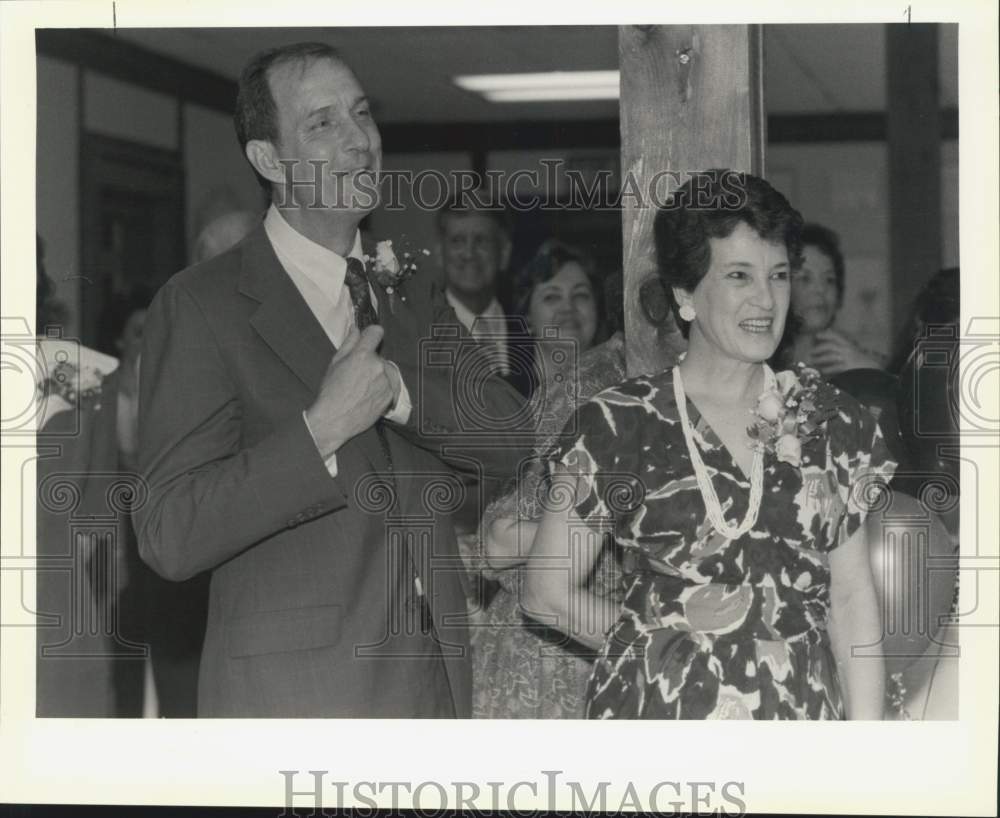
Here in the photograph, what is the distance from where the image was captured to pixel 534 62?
2656mm

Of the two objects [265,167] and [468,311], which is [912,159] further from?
[265,167]

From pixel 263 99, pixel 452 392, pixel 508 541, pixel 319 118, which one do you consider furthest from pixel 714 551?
pixel 263 99

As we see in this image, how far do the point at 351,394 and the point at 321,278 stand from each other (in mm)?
275

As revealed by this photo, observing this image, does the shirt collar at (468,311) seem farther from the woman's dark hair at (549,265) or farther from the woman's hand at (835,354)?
the woman's hand at (835,354)

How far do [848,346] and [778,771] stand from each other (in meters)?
0.99

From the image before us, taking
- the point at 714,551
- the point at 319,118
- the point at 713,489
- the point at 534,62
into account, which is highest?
the point at 534,62

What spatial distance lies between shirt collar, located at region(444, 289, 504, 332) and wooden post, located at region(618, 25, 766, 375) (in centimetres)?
30

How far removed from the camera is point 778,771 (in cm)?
268

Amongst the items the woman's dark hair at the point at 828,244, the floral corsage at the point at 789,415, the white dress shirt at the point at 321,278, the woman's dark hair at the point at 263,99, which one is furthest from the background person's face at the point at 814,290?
the woman's dark hair at the point at 263,99

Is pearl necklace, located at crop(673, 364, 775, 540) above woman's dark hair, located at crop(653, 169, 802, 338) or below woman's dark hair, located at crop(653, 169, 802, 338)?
below

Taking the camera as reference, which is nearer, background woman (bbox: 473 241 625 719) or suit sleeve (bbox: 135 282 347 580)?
suit sleeve (bbox: 135 282 347 580)

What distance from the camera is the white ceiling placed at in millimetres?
2637

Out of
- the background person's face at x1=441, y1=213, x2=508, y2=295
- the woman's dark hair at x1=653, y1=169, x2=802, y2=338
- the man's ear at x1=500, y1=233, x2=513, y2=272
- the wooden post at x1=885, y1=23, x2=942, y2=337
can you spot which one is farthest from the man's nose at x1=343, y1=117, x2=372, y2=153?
the wooden post at x1=885, y1=23, x2=942, y2=337

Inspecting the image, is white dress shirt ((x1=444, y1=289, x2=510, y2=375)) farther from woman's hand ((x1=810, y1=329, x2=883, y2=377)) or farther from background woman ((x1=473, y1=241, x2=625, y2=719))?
woman's hand ((x1=810, y1=329, x2=883, y2=377))
